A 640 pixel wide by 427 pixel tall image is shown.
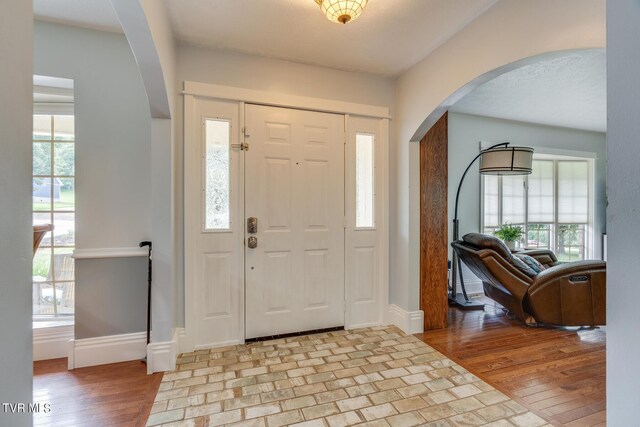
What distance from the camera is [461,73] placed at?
2287 millimetres

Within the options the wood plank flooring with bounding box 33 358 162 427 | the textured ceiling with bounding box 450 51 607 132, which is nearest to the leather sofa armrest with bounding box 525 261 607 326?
the textured ceiling with bounding box 450 51 607 132

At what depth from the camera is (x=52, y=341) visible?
2340 millimetres

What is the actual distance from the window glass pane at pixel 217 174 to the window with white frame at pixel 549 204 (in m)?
3.86

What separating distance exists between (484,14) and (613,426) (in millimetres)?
2413

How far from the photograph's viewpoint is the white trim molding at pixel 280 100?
252cm

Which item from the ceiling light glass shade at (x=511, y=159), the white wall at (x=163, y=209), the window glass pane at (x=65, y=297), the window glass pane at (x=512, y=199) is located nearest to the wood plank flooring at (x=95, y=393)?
the white wall at (x=163, y=209)

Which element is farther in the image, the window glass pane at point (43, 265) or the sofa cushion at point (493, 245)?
the sofa cushion at point (493, 245)

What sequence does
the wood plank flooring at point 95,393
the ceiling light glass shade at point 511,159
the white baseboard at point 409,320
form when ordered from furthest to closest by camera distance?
the ceiling light glass shade at point 511,159
the white baseboard at point 409,320
the wood plank flooring at point 95,393

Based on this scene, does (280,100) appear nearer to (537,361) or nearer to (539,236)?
(537,361)

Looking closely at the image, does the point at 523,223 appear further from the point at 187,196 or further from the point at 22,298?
the point at 22,298

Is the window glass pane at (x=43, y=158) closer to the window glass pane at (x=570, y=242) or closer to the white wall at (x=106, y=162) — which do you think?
the white wall at (x=106, y=162)

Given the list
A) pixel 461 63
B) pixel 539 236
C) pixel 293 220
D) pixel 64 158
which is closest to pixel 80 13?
pixel 64 158

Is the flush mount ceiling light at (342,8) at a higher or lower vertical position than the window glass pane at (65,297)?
higher

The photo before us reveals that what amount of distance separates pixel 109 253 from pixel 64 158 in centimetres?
92
